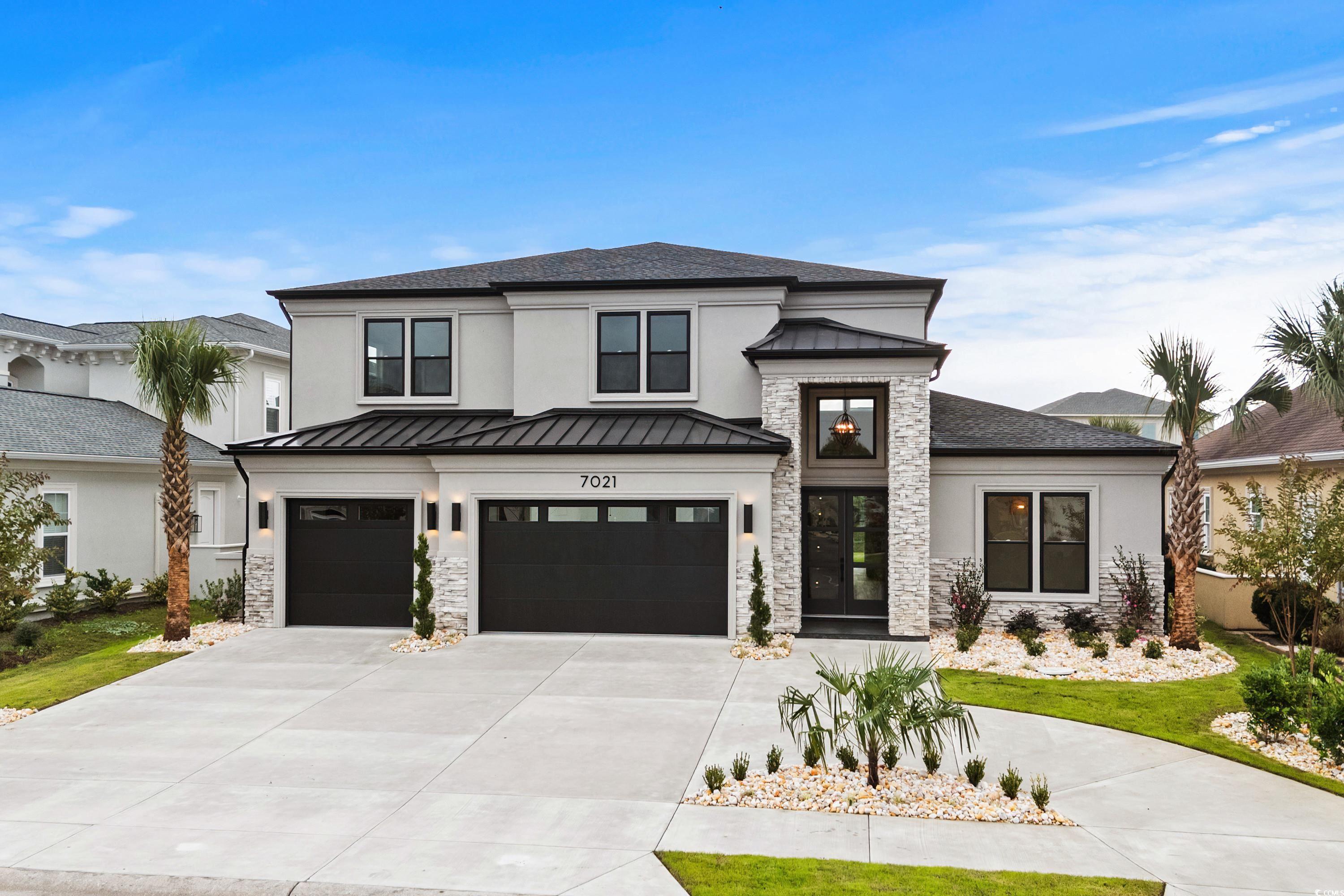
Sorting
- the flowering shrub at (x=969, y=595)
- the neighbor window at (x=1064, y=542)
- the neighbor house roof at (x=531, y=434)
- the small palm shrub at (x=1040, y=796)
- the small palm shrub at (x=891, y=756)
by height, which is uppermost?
the neighbor house roof at (x=531, y=434)

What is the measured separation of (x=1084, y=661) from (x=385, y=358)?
14855 millimetres

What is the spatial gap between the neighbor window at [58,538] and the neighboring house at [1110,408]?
157ft

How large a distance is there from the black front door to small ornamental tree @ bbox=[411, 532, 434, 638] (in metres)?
7.06

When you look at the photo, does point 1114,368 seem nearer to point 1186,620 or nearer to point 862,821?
point 1186,620

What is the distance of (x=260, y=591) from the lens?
49.4 feet

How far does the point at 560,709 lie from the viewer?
32.3ft

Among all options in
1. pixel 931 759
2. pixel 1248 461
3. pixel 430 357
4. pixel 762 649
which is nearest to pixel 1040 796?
pixel 931 759

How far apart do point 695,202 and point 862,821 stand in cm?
2670

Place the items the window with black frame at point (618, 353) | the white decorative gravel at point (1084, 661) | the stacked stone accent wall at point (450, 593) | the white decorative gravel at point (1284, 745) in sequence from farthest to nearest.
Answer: the window with black frame at point (618, 353) → the stacked stone accent wall at point (450, 593) → the white decorative gravel at point (1084, 661) → the white decorative gravel at point (1284, 745)

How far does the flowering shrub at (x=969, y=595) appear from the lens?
14.3m

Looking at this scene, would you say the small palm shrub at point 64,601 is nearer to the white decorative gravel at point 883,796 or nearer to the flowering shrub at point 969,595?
the white decorative gravel at point 883,796

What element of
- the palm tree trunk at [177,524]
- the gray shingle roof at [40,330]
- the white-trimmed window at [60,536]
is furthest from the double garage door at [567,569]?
the gray shingle roof at [40,330]

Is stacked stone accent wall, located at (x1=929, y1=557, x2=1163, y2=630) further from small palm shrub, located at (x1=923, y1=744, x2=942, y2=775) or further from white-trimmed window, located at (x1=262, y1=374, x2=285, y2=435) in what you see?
white-trimmed window, located at (x1=262, y1=374, x2=285, y2=435)

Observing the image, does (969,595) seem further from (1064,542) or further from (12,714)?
(12,714)
